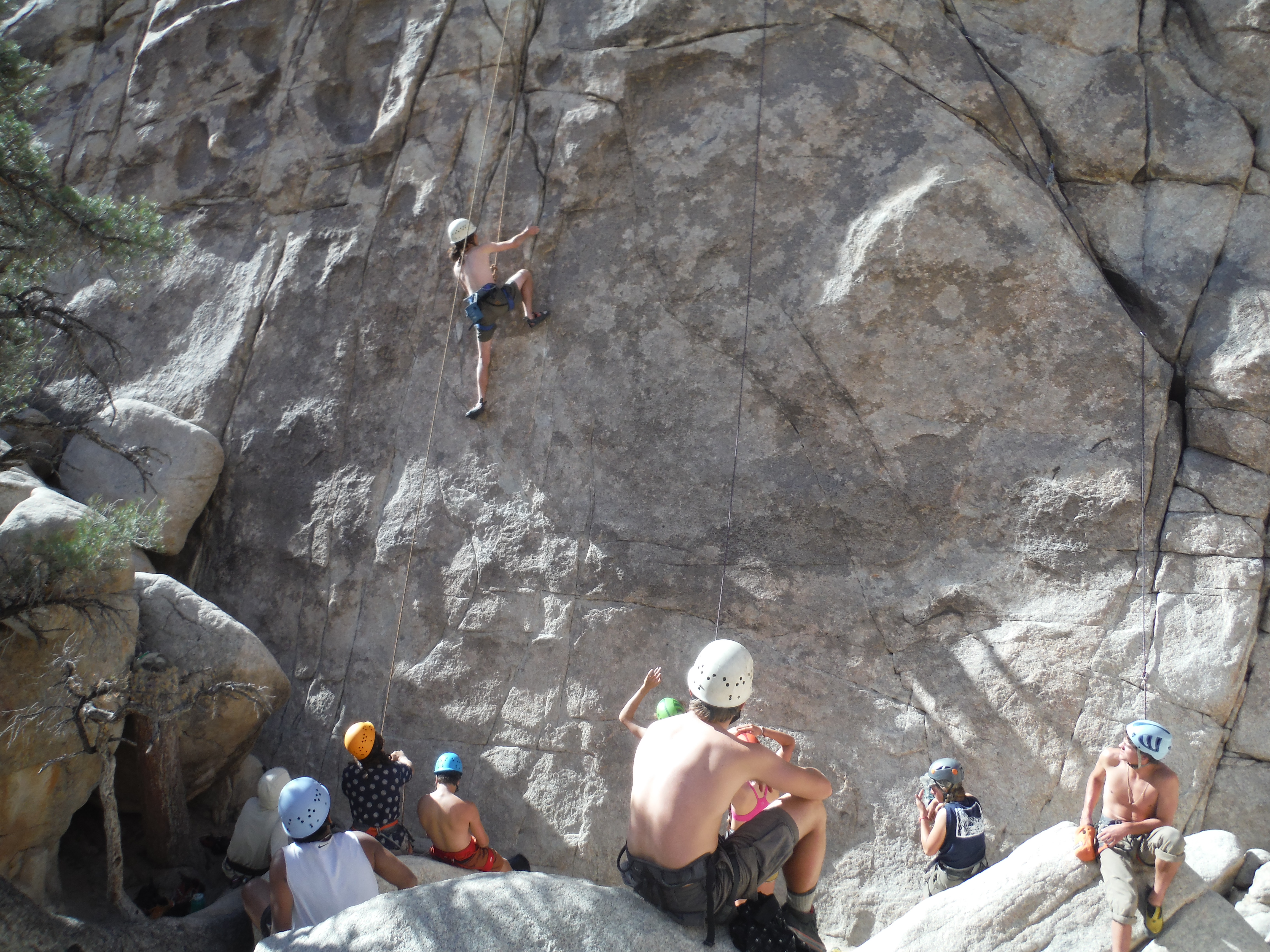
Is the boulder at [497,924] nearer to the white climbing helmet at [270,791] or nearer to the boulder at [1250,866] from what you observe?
the white climbing helmet at [270,791]

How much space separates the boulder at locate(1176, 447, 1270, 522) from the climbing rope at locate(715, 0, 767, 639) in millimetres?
2430

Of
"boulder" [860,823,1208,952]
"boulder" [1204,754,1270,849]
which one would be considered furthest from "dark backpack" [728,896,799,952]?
"boulder" [1204,754,1270,849]

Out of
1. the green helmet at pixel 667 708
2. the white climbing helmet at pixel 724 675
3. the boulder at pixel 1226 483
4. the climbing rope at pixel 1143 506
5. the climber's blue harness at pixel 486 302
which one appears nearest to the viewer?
the white climbing helmet at pixel 724 675

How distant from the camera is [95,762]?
17.1 feet

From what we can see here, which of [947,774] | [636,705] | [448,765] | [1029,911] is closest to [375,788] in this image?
[448,765]

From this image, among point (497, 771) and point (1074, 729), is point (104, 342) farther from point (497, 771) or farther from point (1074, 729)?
point (1074, 729)

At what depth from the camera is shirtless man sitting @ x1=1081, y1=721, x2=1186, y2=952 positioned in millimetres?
3645

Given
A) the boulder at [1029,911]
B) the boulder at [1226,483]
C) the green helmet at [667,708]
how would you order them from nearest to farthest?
the boulder at [1029,911]
the green helmet at [667,708]
the boulder at [1226,483]

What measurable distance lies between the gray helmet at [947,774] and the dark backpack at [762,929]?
5.05 ft

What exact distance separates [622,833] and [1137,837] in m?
2.72

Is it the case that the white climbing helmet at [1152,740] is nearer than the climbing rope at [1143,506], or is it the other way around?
the white climbing helmet at [1152,740]

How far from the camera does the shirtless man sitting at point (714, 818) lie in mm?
3146

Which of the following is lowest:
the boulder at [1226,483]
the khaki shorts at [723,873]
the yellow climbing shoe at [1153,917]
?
the boulder at [1226,483]

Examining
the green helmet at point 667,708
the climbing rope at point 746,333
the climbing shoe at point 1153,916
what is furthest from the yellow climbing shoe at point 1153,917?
the climbing rope at point 746,333
